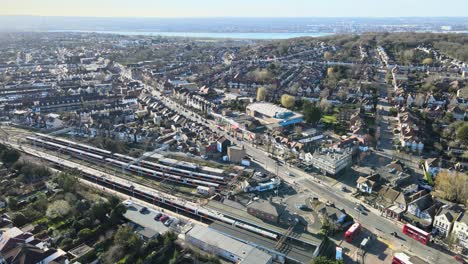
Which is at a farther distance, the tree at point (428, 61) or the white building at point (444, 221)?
the tree at point (428, 61)

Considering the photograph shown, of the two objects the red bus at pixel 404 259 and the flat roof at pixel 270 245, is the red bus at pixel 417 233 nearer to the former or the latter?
the red bus at pixel 404 259

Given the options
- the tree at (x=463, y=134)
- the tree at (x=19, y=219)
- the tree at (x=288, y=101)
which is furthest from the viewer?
the tree at (x=288, y=101)

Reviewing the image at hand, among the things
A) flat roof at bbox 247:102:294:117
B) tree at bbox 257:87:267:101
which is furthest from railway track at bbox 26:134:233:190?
tree at bbox 257:87:267:101

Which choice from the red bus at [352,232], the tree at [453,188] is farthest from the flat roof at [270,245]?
the tree at [453,188]

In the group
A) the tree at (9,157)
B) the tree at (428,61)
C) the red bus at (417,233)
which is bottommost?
the red bus at (417,233)

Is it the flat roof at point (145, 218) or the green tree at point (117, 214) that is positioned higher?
the green tree at point (117, 214)

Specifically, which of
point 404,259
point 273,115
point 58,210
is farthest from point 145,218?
point 273,115

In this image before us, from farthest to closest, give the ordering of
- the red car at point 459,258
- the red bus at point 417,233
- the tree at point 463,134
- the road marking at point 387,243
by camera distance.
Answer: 1. the tree at point 463,134
2. the red bus at point 417,233
3. the road marking at point 387,243
4. the red car at point 459,258
